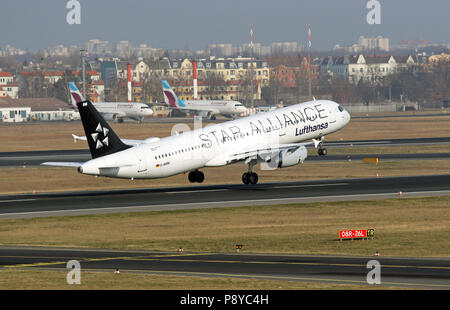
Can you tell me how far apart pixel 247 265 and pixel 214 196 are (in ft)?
90.4

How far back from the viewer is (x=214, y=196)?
70.1m

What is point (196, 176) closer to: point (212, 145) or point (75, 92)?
point (212, 145)

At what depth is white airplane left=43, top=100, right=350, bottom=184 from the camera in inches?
2539

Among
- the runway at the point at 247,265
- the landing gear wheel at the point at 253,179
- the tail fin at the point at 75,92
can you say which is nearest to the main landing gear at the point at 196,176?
the landing gear wheel at the point at 253,179

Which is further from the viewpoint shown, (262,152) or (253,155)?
(262,152)

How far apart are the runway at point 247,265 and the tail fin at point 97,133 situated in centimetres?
1594

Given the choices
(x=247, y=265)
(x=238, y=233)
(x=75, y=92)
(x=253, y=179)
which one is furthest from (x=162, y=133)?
(x=247, y=265)

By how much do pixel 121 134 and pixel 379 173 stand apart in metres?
84.0

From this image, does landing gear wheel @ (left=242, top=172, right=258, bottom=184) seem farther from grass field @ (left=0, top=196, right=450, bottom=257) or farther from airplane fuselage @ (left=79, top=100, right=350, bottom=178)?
grass field @ (left=0, top=196, right=450, bottom=257)

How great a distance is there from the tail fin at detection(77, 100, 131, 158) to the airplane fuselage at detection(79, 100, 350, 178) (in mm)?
544

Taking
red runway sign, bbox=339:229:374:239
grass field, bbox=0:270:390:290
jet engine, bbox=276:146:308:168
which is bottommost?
red runway sign, bbox=339:229:374:239

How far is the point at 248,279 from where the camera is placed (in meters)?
38.8

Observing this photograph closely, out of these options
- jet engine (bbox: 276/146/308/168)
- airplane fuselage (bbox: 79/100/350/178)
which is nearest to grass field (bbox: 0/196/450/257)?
airplane fuselage (bbox: 79/100/350/178)
